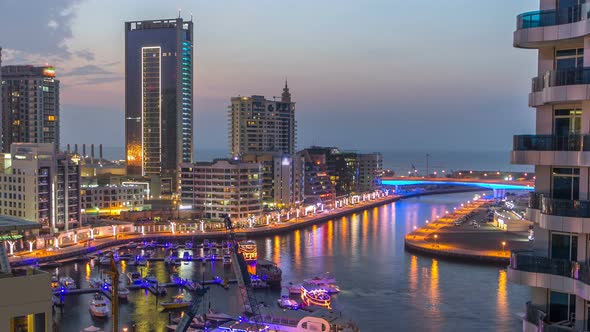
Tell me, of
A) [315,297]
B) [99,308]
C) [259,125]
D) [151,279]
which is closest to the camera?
[99,308]

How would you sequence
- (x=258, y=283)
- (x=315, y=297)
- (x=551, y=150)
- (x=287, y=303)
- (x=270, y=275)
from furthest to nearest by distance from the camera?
(x=270, y=275), (x=258, y=283), (x=315, y=297), (x=287, y=303), (x=551, y=150)

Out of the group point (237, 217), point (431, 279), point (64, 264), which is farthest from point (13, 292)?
point (237, 217)

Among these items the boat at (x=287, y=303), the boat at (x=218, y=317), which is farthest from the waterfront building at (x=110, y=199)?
the boat at (x=218, y=317)

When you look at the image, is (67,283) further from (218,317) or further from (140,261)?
(218,317)

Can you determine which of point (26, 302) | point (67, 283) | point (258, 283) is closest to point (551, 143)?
point (26, 302)

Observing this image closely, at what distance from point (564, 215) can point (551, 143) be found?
341 mm

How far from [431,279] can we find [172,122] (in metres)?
34.1

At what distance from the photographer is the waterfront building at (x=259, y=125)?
5506cm

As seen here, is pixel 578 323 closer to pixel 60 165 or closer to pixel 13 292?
pixel 13 292

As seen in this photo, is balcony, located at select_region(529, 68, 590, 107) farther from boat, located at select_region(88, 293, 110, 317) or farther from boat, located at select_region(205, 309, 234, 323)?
boat, located at select_region(88, 293, 110, 317)

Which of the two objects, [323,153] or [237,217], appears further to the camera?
[323,153]

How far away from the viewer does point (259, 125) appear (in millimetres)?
55281

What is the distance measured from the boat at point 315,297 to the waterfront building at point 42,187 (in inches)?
500

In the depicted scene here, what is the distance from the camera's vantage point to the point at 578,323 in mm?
3285
